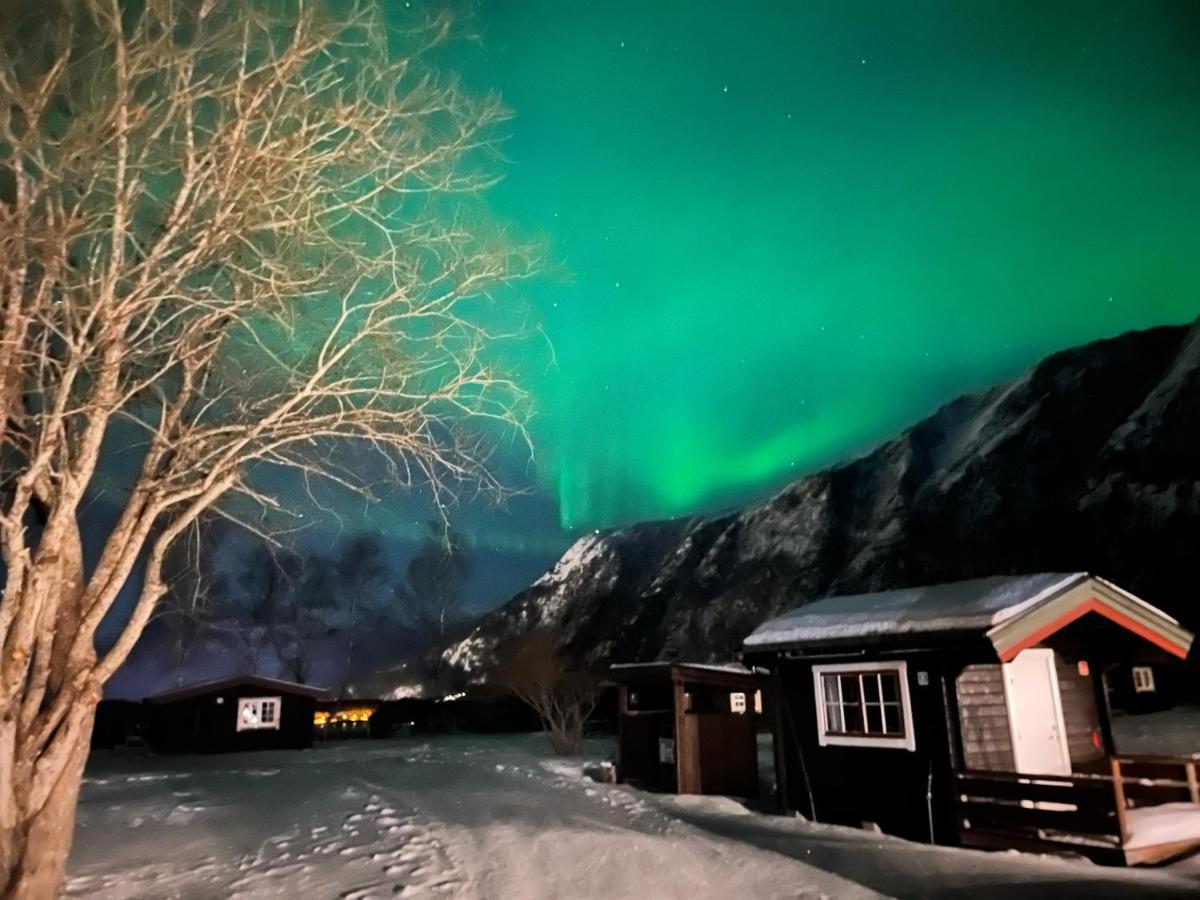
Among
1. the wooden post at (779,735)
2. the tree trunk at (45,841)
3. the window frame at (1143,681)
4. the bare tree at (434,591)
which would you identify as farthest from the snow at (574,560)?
the tree trunk at (45,841)

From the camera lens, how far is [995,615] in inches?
427

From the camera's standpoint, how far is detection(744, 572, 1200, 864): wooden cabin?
1034 cm

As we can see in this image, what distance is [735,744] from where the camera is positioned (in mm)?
17438

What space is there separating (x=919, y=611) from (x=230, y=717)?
3143 cm

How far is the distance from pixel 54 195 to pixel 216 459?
121 inches

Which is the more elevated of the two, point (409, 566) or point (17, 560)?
point (409, 566)

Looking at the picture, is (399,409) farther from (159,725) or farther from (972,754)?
(159,725)

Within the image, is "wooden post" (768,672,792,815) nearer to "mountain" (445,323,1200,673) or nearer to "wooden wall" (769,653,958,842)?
"wooden wall" (769,653,958,842)

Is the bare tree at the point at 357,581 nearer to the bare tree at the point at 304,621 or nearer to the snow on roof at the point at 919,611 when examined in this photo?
the bare tree at the point at 304,621

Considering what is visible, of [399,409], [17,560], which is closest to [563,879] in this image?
[399,409]

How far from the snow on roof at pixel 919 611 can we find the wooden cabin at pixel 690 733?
3409mm

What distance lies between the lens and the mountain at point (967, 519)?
39.8 meters

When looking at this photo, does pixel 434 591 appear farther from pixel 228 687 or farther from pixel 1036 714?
pixel 1036 714

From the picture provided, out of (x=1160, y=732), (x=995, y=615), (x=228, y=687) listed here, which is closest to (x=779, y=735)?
(x=995, y=615)
